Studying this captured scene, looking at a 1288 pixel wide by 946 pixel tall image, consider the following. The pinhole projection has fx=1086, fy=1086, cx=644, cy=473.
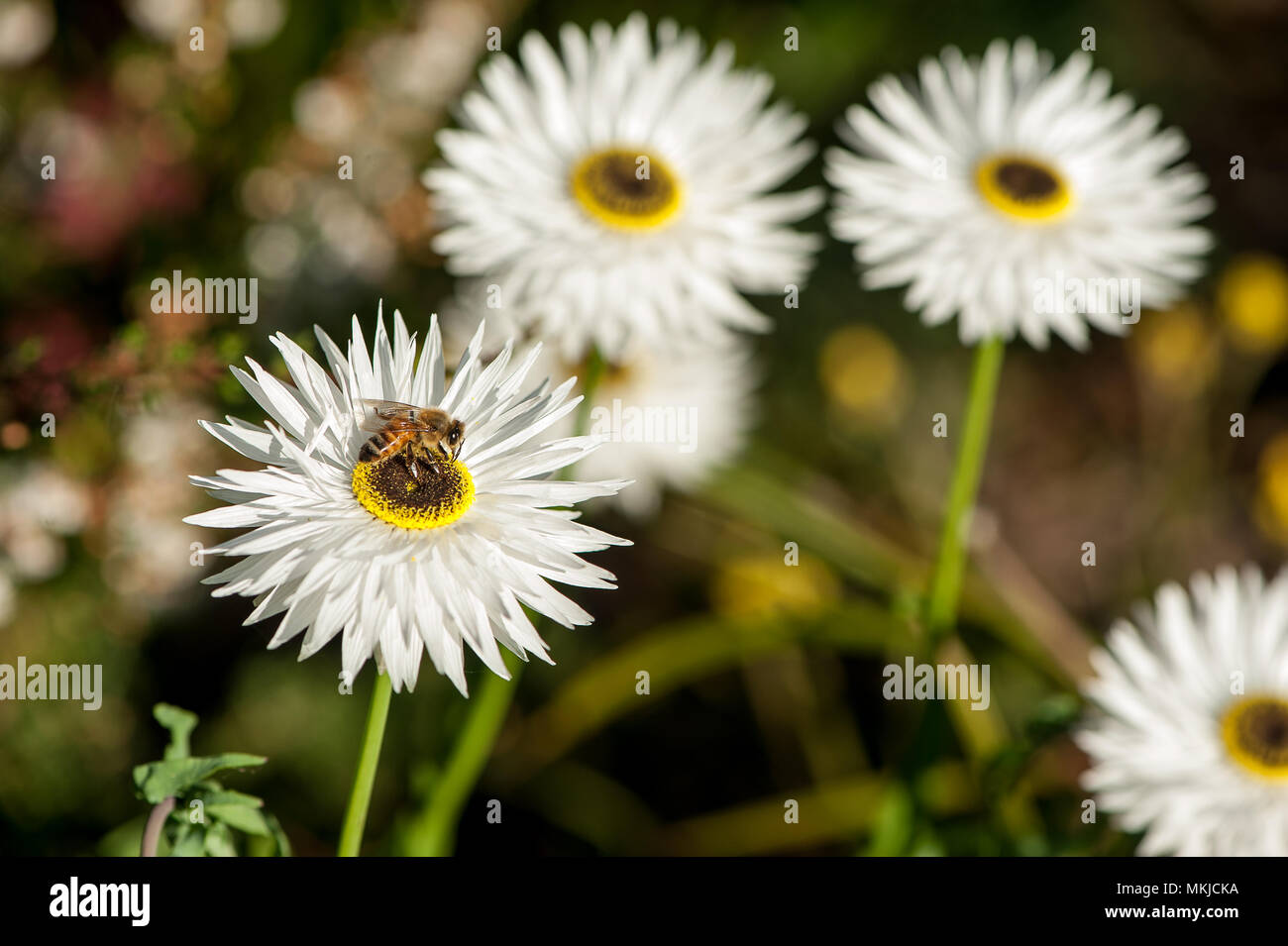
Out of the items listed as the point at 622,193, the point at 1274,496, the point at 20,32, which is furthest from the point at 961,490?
the point at 20,32

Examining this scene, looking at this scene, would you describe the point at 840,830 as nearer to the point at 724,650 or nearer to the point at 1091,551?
the point at 724,650

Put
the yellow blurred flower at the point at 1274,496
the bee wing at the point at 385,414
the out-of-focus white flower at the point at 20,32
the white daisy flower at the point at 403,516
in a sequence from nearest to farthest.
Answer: the white daisy flower at the point at 403,516, the bee wing at the point at 385,414, the out-of-focus white flower at the point at 20,32, the yellow blurred flower at the point at 1274,496

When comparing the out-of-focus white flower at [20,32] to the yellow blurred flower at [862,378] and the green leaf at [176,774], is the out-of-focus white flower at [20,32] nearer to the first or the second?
the green leaf at [176,774]

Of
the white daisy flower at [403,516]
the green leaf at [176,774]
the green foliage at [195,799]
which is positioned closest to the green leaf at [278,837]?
the green foliage at [195,799]

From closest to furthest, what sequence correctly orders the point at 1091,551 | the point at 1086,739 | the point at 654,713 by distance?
the point at 1086,739 → the point at 654,713 → the point at 1091,551

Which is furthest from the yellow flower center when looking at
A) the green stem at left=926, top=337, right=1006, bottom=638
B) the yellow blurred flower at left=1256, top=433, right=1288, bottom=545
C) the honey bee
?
the yellow blurred flower at left=1256, top=433, right=1288, bottom=545

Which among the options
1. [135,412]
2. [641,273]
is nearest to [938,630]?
[641,273]
